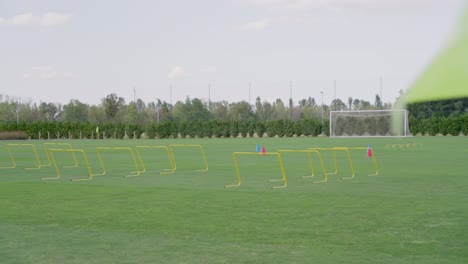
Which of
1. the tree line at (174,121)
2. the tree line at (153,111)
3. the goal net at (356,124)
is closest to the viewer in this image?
the goal net at (356,124)

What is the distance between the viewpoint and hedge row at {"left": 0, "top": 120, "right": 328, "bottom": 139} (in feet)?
217

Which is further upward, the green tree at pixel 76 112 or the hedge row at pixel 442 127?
the green tree at pixel 76 112

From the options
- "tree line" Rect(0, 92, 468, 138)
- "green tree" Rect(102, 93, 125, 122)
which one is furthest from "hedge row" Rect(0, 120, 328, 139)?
"green tree" Rect(102, 93, 125, 122)

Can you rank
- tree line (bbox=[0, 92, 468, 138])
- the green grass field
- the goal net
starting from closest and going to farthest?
the green grass field, the goal net, tree line (bbox=[0, 92, 468, 138])

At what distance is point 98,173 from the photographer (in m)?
20.2

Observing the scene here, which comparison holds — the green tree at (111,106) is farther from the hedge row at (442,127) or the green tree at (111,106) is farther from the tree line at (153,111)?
the hedge row at (442,127)

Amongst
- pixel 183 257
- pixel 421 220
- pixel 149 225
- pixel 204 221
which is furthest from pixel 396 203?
pixel 183 257

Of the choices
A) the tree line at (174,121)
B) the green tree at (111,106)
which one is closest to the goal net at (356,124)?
the tree line at (174,121)

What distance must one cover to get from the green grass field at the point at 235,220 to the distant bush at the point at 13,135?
5393 centimetres

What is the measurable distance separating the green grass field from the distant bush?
53927 mm

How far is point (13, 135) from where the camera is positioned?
69.5m

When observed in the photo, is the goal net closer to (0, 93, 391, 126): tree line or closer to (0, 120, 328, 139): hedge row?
(0, 120, 328, 139): hedge row

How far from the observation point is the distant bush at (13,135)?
68.7 metres

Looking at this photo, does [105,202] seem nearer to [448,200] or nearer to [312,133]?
[448,200]
